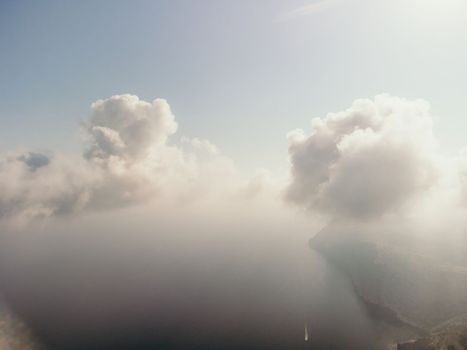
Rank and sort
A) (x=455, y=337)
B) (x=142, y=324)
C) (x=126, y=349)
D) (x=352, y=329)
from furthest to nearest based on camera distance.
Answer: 1. (x=142, y=324)
2. (x=352, y=329)
3. (x=126, y=349)
4. (x=455, y=337)

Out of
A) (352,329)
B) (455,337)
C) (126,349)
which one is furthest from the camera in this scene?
(352,329)

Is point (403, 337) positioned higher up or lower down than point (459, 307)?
lower down

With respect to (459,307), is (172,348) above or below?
below

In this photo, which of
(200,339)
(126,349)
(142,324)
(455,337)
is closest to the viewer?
(455,337)

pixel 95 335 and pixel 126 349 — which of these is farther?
pixel 95 335

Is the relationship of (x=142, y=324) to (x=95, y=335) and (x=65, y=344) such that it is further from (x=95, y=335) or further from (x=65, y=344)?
(x=65, y=344)

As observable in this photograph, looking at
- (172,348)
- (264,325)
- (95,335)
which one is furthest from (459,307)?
(95,335)

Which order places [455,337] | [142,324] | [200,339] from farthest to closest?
[142,324], [200,339], [455,337]

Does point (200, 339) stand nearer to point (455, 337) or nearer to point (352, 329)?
point (352, 329)

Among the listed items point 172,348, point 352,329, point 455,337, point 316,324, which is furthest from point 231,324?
point 455,337
